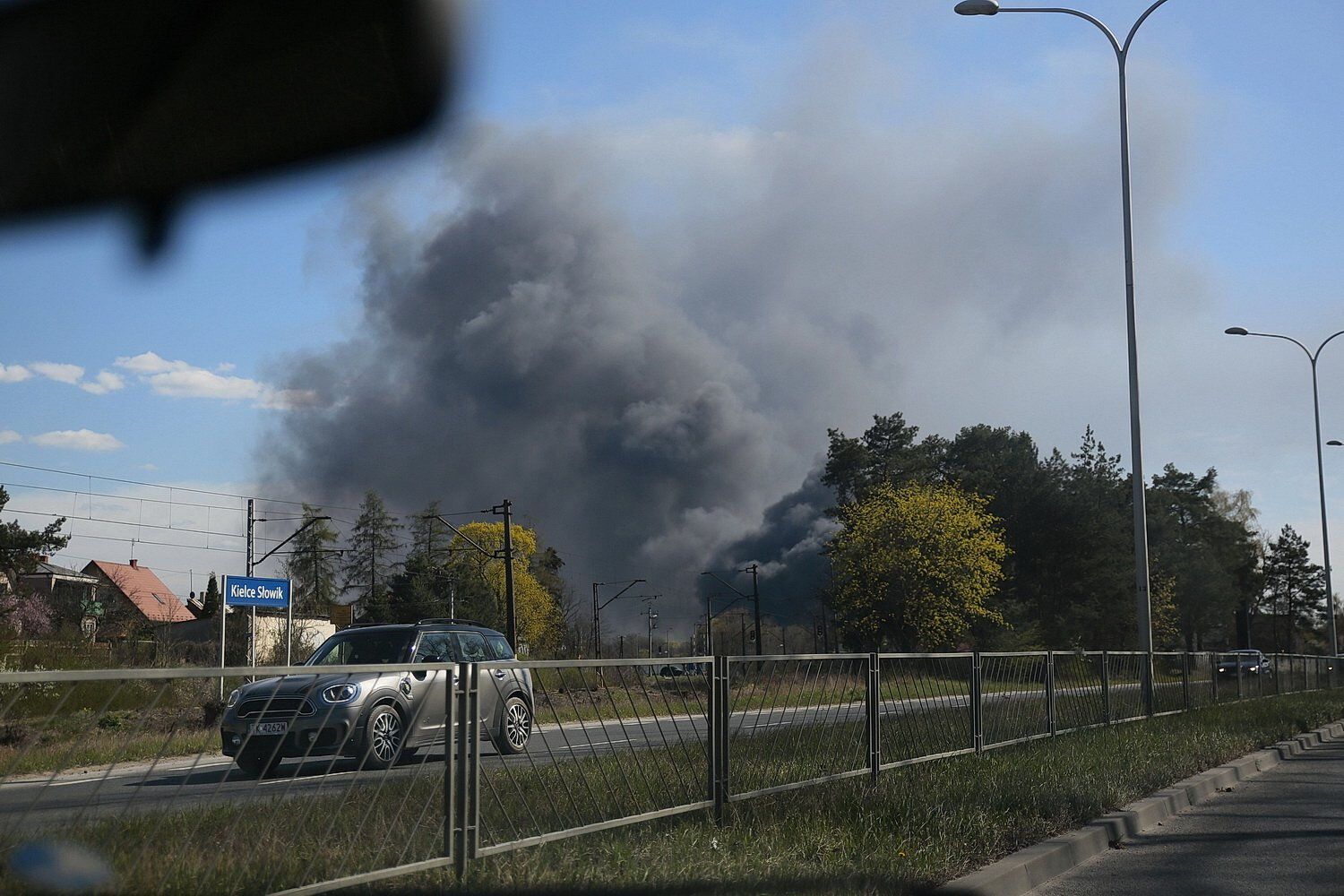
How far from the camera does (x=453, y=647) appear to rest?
1584cm

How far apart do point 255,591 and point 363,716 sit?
2667 cm

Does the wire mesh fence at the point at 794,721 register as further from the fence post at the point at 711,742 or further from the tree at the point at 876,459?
the tree at the point at 876,459

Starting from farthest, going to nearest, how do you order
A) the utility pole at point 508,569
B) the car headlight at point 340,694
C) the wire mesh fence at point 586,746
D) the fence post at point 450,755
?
the utility pole at point 508,569, the wire mesh fence at point 586,746, the fence post at point 450,755, the car headlight at point 340,694

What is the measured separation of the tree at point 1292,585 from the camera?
124688 mm

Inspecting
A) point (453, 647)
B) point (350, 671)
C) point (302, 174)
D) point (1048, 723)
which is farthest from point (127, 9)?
point (1048, 723)

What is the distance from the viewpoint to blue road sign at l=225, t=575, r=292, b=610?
29.9m

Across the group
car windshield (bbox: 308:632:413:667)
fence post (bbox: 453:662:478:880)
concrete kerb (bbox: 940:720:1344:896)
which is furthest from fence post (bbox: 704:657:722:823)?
car windshield (bbox: 308:632:413:667)

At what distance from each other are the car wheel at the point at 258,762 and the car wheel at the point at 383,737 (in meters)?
0.41

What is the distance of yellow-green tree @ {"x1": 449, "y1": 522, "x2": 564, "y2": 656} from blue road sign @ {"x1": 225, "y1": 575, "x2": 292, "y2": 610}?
7062 cm

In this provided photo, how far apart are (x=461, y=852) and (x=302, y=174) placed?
708cm

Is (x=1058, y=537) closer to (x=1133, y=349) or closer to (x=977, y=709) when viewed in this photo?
(x=1133, y=349)

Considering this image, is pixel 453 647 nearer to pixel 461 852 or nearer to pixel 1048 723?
pixel 1048 723

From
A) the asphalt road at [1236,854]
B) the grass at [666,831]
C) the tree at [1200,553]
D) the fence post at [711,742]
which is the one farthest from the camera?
the tree at [1200,553]

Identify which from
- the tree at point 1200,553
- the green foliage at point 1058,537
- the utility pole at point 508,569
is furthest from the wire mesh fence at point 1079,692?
the tree at point 1200,553
